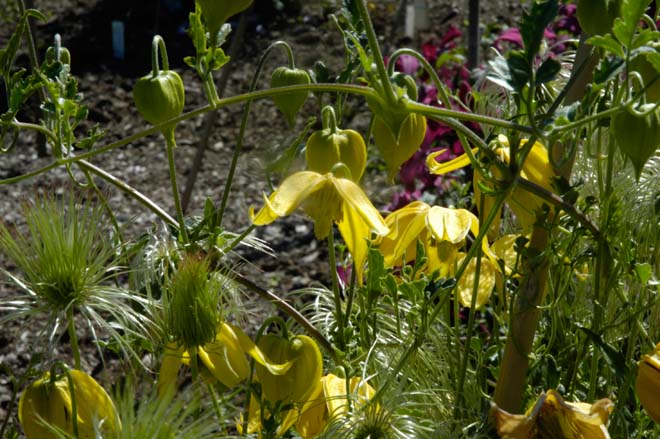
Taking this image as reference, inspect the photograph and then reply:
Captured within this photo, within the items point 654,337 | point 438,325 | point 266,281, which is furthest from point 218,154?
point 654,337

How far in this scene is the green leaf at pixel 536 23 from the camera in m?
0.73

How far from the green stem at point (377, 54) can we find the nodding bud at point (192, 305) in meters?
0.23

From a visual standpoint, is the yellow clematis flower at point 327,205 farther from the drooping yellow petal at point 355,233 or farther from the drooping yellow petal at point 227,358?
the drooping yellow petal at point 227,358

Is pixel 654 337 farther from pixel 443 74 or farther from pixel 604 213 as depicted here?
pixel 443 74

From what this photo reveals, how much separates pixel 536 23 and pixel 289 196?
0.30 metres

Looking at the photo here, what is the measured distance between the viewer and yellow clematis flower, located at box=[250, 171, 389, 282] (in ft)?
3.02

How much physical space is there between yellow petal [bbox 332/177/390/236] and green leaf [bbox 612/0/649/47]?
28cm

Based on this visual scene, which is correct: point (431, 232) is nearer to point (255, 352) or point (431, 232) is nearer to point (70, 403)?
point (255, 352)

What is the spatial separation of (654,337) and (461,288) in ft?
0.71

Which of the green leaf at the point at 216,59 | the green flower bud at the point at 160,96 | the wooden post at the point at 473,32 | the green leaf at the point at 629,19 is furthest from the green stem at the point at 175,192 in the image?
the wooden post at the point at 473,32

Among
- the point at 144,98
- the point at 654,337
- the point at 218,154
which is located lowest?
the point at 218,154

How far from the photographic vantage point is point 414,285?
0.91 m

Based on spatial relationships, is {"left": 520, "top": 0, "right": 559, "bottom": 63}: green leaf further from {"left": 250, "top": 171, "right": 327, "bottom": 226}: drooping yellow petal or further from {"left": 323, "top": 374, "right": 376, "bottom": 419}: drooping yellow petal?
{"left": 323, "top": 374, "right": 376, "bottom": 419}: drooping yellow petal

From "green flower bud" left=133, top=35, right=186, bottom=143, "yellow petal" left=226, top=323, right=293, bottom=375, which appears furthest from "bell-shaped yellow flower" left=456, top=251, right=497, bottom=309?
"green flower bud" left=133, top=35, right=186, bottom=143
